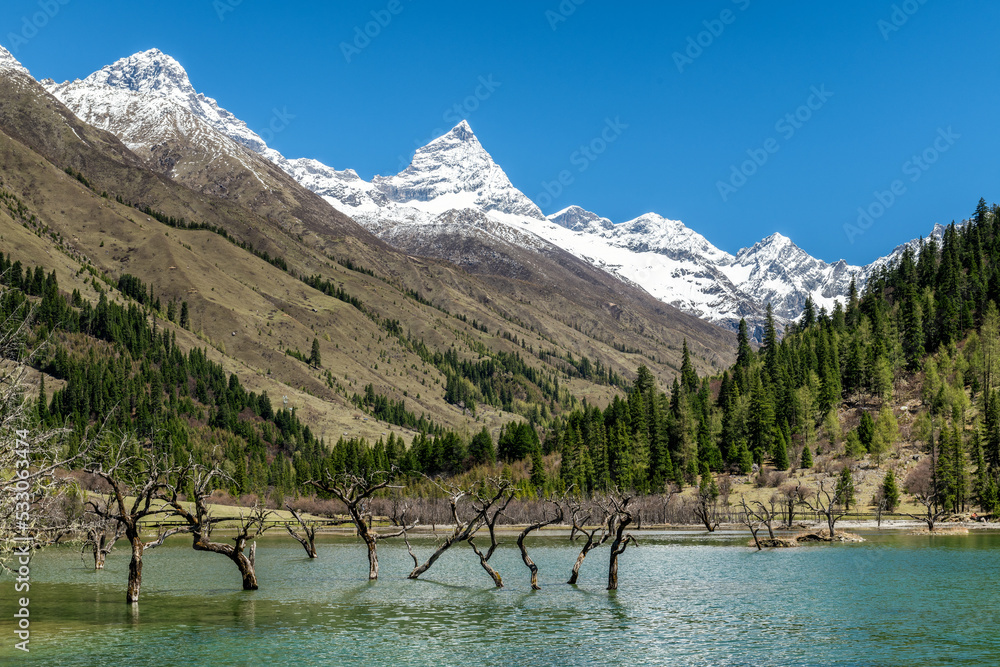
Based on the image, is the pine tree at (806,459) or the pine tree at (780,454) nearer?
the pine tree at (806,459)

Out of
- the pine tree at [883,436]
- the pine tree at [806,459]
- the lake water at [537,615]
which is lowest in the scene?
the lake water at [537,615]

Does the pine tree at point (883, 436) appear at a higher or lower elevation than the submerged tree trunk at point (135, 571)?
higher

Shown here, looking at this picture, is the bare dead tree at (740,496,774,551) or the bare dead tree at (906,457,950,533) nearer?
the bare dead tree at (740,496,774,551)

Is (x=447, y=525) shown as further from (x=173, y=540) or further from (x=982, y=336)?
(x=982, y=336)

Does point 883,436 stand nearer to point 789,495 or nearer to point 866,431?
point 866,431

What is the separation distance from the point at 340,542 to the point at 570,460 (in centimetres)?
6310

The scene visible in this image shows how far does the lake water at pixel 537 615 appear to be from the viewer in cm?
4309

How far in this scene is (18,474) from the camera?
1428 inches

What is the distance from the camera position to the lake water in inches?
1697

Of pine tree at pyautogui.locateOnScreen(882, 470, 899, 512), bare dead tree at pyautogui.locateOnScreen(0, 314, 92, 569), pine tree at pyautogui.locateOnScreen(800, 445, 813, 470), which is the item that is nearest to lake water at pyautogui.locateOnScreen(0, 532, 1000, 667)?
bare dead tree at pyautogui.locateOnScreen(0, 314, 92, 569)

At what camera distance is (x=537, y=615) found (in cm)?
5566

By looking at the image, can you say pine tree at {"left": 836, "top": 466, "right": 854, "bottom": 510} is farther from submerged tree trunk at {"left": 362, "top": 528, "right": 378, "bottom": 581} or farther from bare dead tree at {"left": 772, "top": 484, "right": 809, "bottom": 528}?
submerged tree trunk at {"left": 362, "top": 528, "right": 378, "bottom": 581}

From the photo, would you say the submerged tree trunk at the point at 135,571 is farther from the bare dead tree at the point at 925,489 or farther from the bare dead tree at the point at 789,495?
the bare dead tree at the point at 789,495

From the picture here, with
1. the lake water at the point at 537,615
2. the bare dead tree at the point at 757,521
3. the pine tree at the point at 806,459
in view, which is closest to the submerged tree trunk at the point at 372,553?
the lake water at the point at 537,615
